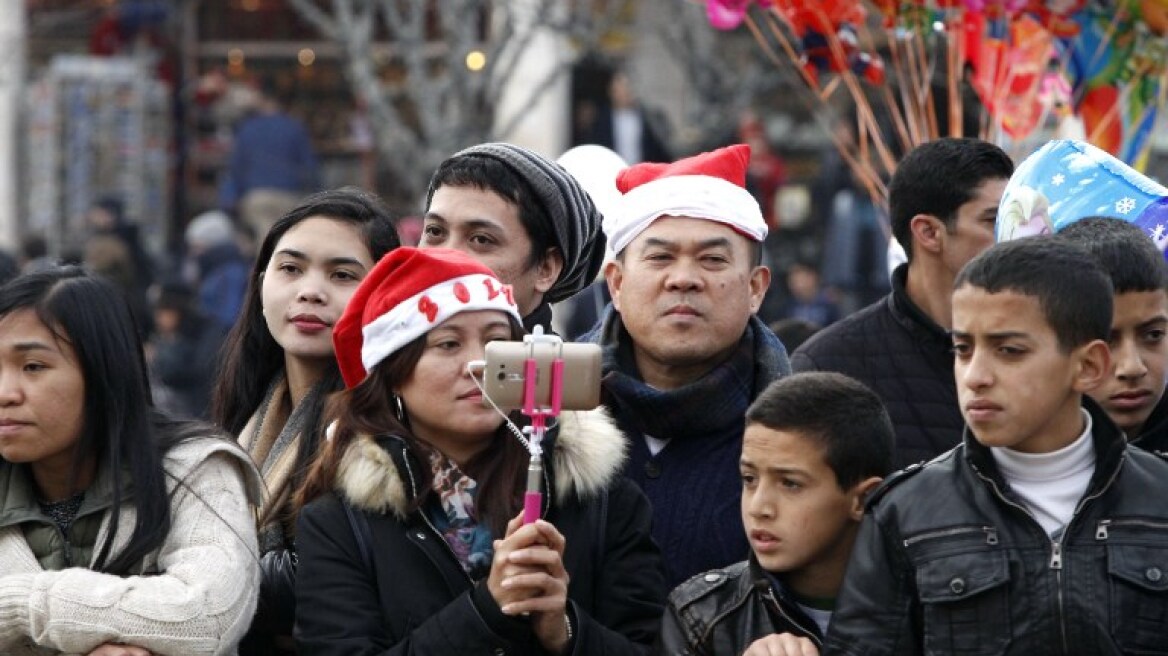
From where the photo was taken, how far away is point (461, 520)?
15.6 feet

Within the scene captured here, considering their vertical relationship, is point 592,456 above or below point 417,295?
below

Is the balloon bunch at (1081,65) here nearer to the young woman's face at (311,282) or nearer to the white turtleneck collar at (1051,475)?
the young woman's face at (311,282)

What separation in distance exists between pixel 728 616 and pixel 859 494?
37 cm

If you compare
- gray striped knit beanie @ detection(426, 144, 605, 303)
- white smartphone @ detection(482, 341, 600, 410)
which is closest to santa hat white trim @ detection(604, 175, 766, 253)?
gray striped knit beanie @ detection(426, 144, 605, 303)

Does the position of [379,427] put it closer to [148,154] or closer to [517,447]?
[517,447]

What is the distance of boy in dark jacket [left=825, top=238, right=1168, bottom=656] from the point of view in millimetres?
4129

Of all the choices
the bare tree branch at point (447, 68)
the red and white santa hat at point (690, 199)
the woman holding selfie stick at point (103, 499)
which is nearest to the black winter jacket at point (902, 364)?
the red and white santa hat at point (690, 199)

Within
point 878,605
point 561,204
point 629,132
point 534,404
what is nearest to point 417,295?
point 534,404

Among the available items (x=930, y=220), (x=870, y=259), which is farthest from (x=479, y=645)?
(x=870, y=259)

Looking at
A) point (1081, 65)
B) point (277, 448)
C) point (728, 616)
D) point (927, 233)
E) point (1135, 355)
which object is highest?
point (1081, 65)

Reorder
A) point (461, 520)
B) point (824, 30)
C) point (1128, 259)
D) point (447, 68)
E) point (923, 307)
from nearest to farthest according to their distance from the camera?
point (461, 520), point (1128, 259), point (923, 307), point (824, 30), point (447, 68)

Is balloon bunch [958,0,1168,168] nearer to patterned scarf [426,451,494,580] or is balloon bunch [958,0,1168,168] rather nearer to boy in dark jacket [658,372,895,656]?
boy in dark jacket [658,372,895,656]

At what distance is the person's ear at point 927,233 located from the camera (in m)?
6.16

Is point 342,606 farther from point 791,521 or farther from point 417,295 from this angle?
point 791,521
